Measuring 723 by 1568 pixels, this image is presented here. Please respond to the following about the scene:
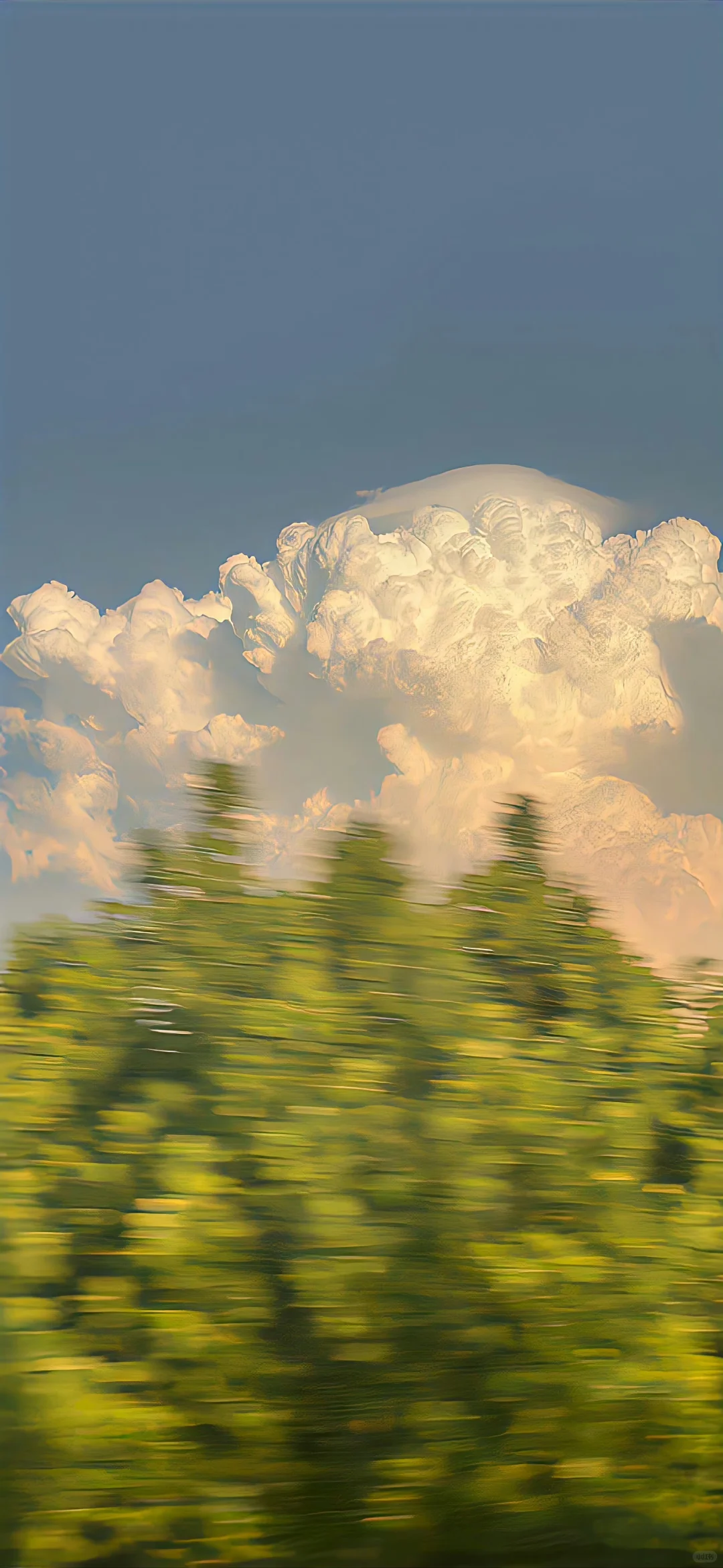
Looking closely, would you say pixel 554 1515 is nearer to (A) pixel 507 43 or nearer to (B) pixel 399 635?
(B) pixel 399 635

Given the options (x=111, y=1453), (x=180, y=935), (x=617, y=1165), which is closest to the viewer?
(x=111, y=1453)

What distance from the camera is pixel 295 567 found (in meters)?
2.48

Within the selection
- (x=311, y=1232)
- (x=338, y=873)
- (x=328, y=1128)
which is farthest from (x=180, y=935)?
(x=311, y=1232)

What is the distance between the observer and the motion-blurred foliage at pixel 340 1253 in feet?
5.24

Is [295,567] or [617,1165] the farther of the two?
[295,567]

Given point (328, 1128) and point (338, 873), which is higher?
point (338, 873)

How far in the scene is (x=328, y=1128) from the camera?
1.77m

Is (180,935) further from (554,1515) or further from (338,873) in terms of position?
(554,1515)

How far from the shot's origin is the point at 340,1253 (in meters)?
1.68

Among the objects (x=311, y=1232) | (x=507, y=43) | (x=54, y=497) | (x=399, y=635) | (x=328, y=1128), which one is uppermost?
(x=507, y=43)

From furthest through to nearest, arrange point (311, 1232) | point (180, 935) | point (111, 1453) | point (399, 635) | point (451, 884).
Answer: point (399, 635) < point (451, 884) < point (180, 935) < point (311, 1232) < point (111, 1453)

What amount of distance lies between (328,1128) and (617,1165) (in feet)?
1.82

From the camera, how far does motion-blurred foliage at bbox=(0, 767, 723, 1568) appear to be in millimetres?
1599

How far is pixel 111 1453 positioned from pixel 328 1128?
583 mm
